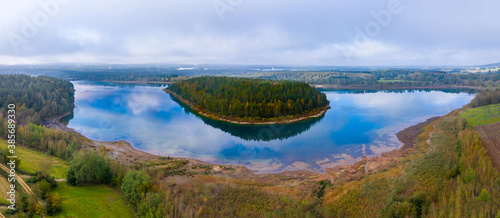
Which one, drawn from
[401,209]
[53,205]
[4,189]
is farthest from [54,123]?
[401,209]

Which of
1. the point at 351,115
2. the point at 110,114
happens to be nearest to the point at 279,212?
the point at 351,115

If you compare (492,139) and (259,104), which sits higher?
(259,104)

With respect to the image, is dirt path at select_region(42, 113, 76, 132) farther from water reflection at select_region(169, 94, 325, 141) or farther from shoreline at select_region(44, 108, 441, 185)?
water reflection at select_region(169, 94, 325, 141)

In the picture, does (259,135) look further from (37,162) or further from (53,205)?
(53,205)

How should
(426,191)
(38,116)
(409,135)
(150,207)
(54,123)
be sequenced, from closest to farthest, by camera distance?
1. (150,207)
2. (426,191)
3. (409,135)
4. (38,116)
5. (54,123)

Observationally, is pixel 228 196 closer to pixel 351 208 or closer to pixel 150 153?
pixel 351 208

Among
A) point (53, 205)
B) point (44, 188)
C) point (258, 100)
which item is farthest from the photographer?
point (258, 100)

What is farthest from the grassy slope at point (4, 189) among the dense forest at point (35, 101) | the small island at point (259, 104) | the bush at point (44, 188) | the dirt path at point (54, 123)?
the small island at point (259, 104)
